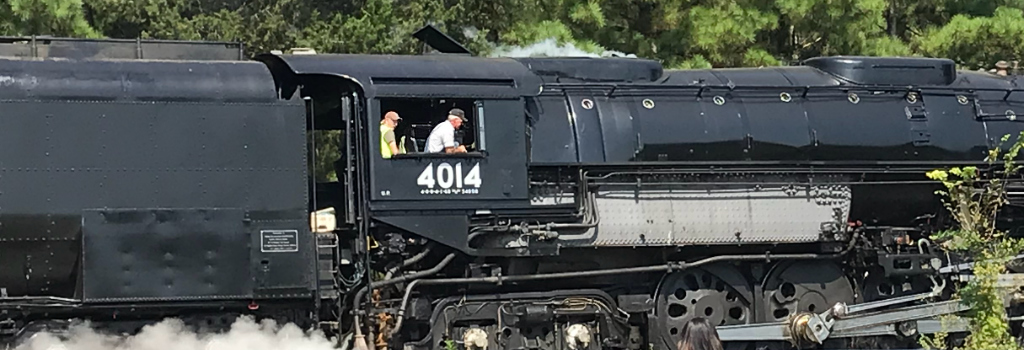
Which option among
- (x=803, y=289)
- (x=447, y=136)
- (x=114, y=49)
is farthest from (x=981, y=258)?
(x=114, y=49)

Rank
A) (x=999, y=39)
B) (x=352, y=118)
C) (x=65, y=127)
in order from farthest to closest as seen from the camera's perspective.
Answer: (x=999, y=39)
(x=352, y=118)
(x=65, y=127)

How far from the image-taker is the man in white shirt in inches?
457

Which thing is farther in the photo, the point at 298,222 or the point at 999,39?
the point at 999,39

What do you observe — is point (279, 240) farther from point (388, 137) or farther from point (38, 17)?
point (38, 17)

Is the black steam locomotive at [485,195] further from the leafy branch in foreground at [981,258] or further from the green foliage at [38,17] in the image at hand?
the green foliage at [38,17]

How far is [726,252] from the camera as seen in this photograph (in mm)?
12586

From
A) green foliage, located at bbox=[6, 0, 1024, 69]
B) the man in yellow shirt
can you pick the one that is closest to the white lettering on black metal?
the man in yellow shirt

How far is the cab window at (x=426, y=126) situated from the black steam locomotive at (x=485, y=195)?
4 centimetres

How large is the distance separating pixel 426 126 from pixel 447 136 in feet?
2.89

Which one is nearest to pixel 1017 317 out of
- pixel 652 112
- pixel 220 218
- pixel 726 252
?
pixel 726 252

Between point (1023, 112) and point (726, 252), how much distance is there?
3.93 m

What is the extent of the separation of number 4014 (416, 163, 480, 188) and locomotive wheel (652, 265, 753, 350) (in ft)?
7.64

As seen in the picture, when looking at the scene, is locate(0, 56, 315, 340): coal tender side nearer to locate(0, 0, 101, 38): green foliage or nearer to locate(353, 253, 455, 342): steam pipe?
locate(353, 253, 455, 342): steam pipe

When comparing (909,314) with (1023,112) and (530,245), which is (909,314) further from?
(530,245)
